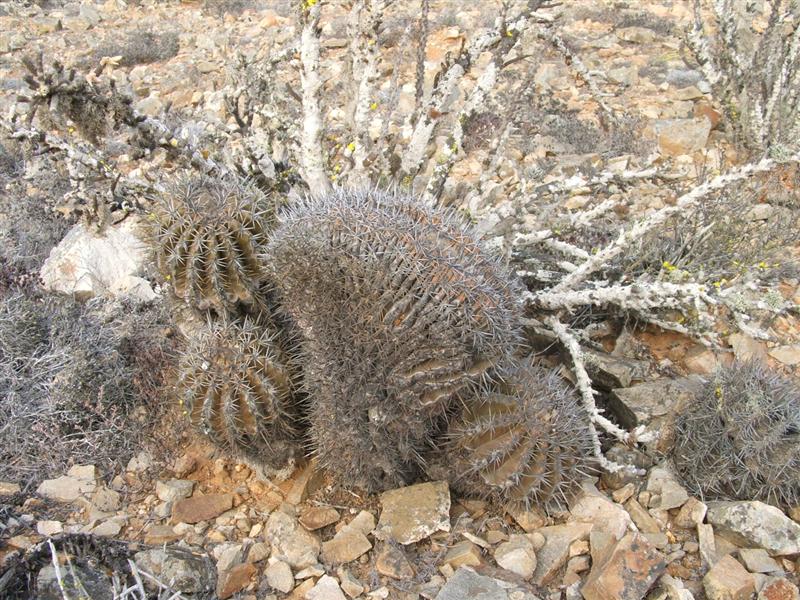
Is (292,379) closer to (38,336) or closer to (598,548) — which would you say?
(598,548)

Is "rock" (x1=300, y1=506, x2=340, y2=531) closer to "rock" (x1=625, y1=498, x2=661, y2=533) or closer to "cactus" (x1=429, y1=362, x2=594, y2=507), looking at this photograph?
"cactus" (x1=429, y1=362, x2=594, y2=507)

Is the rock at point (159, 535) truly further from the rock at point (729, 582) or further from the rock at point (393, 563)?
the rock at point (729, 582)

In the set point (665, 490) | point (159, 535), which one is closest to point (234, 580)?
point (159, 535)

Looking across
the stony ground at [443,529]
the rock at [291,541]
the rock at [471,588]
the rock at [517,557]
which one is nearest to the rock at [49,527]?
the stony ground at [443,529]

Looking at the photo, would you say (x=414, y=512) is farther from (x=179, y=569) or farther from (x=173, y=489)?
(x=173, y=489)

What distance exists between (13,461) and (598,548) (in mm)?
2478

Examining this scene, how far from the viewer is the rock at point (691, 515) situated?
8.57 feet

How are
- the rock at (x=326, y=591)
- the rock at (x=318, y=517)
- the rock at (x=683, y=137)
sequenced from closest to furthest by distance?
the rock at (x=326, y=591), the rock at (x=318, y=517), the rock at (x=683, y=137)

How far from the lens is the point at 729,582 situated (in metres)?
2.34

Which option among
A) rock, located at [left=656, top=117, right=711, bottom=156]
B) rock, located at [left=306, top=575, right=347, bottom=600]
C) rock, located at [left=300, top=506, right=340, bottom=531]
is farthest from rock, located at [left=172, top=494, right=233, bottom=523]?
rock, located at [left=656, top=117, right=711, bottom=156]

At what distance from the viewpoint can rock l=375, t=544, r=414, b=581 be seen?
246 centimetres

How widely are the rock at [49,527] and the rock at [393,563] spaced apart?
1232mm

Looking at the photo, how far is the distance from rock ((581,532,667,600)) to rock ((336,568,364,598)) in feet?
2.56

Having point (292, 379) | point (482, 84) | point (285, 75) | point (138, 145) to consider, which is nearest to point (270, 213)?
point (292, 379)
